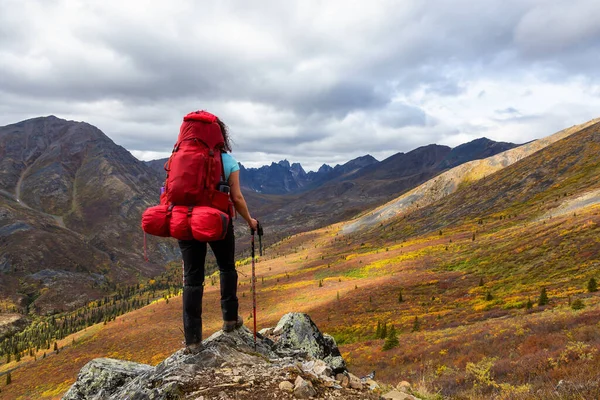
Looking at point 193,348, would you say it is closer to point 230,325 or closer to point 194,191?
point 230,325

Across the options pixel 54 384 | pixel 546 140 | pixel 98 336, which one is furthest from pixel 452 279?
pixel 546 140

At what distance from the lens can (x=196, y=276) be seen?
6391 mm

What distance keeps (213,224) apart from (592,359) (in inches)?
377

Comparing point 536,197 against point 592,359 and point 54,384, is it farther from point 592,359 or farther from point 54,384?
point 54,384

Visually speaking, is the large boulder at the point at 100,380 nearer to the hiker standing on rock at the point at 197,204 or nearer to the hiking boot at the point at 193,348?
the hiking boot at the point at 193,348

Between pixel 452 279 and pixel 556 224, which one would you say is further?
pixel 556 224

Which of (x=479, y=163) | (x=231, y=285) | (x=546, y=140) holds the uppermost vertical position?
(x=546, y=140)

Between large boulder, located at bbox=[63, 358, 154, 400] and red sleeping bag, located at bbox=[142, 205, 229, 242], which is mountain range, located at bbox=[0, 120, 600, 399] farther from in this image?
large boulder, located at bbox=[63, 358, 154, 400]

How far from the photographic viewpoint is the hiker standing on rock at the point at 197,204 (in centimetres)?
583

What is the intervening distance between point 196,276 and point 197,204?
4.79ft

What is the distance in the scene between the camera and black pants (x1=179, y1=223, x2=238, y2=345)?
20.7 feet

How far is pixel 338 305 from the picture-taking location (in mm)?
33125

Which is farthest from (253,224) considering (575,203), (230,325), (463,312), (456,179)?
(456,179)

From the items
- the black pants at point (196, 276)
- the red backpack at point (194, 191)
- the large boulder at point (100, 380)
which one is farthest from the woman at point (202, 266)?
the large boulder at point (100, 380)
